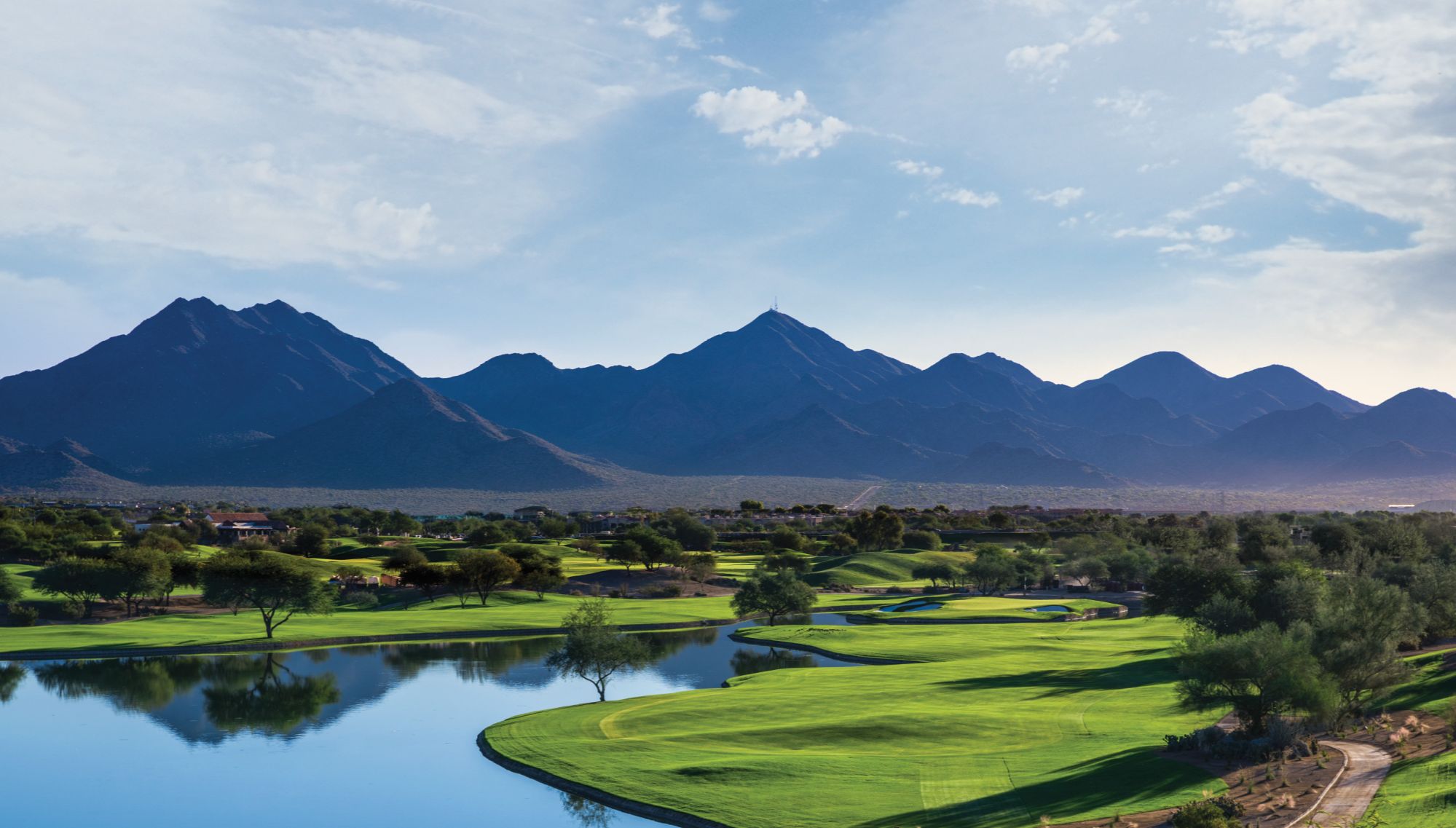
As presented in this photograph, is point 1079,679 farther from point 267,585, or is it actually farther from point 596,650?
point 267,585

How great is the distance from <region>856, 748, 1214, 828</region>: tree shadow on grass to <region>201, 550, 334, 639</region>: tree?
6258 cm

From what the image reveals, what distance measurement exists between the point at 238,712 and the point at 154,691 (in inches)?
364

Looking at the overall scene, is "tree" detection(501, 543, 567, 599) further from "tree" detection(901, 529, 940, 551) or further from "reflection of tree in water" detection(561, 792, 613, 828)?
"reflection of tree in water" detection(561, 792, 613, 828)

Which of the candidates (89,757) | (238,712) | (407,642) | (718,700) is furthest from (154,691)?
(718,700)

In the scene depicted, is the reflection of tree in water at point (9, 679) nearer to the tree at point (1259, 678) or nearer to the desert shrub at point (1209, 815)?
the desert shrub at point (1209, 815)

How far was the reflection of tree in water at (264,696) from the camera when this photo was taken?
2136 inches

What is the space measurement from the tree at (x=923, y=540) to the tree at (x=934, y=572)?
55.5 feet

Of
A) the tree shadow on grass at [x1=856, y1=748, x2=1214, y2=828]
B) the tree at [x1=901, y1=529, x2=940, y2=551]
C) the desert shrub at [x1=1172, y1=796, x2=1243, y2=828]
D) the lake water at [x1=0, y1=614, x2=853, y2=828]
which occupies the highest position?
the tree at [x1=901, y1=529, x2=940, y2=551]

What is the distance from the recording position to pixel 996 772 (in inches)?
1492

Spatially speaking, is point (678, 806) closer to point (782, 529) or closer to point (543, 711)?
point (543, 711)

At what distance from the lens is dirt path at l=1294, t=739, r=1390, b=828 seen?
30.2 m

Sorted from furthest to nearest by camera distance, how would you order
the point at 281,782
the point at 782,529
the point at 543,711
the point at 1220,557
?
the point at 782,529
the point at 1220,557
the point at 543,711
the point at 281,782

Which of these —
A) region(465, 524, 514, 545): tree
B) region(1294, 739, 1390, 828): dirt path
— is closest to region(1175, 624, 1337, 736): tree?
region(1294, 739, 1390, 828): dirt path

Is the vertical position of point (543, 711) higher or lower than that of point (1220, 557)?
lower
